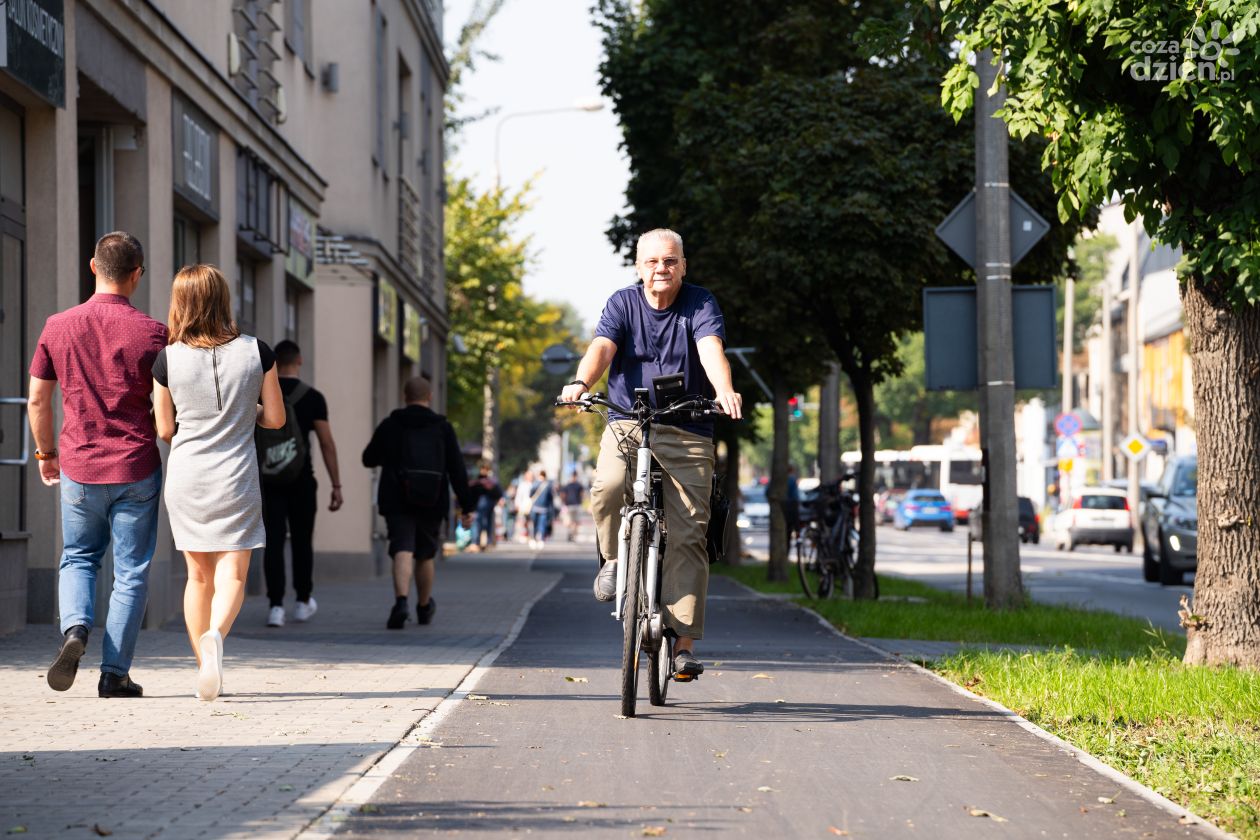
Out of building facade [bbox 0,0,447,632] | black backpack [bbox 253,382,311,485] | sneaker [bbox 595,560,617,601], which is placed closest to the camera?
sneaker [bbox 595,560,617,601]

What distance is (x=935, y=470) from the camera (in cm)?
8006

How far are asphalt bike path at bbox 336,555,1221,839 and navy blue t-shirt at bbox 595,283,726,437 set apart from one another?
138 cm

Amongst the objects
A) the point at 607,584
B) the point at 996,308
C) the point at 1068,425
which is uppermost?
the point at 996,308

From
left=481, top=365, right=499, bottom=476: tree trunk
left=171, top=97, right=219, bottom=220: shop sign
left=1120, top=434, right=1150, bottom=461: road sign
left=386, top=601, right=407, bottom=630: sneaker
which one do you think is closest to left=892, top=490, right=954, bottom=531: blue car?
left=1120, top=434, right=1150, bottom=461: road sign

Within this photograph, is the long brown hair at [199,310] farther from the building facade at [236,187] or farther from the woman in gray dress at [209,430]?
the building facade at [236,187]

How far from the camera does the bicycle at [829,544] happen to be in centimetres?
1905

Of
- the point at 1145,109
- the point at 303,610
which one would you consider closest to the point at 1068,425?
the point at 303,610

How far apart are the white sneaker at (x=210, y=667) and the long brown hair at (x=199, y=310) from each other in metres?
1.25

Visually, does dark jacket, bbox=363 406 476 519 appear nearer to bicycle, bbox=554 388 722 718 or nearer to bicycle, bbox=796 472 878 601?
bicycle, bbox=554 388 722 718

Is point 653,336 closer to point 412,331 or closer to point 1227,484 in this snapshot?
point 1227,484

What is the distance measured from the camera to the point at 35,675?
888 centimetres

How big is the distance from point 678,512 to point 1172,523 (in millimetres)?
18874

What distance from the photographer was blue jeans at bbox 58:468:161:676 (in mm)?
7902

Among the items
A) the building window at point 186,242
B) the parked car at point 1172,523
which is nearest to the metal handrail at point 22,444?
the building window at point 186,242
